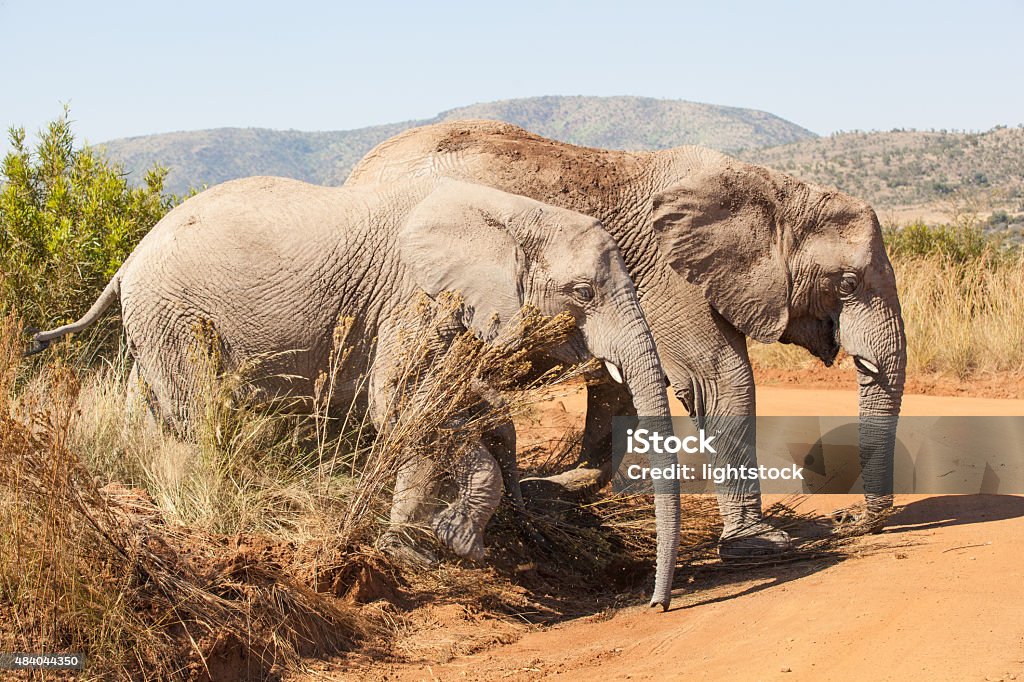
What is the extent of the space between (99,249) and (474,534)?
18.1 ft

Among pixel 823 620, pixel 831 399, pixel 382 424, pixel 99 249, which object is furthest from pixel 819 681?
pixel 831 399

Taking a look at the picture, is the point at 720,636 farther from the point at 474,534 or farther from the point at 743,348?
the point at 743,348

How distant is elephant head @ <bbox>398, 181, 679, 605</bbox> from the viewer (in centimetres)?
588

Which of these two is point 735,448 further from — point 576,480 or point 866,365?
point 576,480

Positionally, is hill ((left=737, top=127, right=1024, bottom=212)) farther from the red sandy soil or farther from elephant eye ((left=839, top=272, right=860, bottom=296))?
the red sandy soil

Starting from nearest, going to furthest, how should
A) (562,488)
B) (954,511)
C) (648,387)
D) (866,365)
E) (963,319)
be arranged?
(648,387) → (866,365) → (954,511) → (562,488) → (963,319)

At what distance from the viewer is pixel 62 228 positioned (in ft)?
32.4

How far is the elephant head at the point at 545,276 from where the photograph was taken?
5.88 metres

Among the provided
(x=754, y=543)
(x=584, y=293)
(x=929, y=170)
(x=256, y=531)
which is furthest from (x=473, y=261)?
(x=929, y=170)

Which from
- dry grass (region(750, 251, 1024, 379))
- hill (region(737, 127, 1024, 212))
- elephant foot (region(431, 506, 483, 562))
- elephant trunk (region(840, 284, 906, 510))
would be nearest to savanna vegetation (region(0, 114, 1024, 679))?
elephant foot (region(431, 506, 483, 562))

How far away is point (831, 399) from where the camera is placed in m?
12.8

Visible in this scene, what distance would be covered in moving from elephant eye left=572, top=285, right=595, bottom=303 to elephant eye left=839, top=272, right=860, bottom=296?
235 centimetres

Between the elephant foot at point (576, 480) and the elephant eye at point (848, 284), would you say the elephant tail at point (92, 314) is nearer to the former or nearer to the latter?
the elephant foot at point (576, 480)

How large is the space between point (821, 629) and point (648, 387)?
1.49 m
